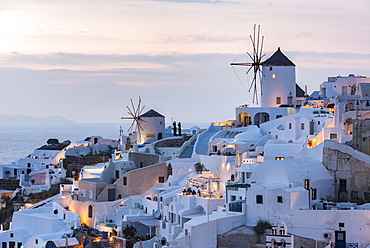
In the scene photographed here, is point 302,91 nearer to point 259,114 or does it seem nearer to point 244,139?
point 259,114

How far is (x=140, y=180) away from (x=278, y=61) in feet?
40.7

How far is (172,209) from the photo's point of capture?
1314 inches

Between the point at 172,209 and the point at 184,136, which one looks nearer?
the point at 172,209

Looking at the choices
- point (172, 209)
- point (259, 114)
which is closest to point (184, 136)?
point (259, 114)

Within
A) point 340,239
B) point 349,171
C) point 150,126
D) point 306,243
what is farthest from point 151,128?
point 340,239

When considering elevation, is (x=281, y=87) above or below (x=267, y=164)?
above

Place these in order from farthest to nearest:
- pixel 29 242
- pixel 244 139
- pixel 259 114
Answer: pixel 259 114
pixel 244 139
pixel 29 242

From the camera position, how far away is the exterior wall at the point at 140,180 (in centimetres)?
3988

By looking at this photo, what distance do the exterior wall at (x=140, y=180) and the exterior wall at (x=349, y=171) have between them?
11.4 metres

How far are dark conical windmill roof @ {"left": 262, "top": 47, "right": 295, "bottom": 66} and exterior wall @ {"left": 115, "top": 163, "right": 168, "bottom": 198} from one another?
35.5 feet

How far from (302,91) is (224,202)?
20.1m

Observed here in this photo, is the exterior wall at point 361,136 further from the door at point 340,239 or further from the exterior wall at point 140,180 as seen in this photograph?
the exterior wall at point 140,180

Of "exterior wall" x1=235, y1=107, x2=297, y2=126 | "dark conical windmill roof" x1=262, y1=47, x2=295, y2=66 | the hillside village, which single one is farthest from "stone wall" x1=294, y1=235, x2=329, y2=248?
"dark conical windmill roof" x1=262, y1=47, x2=295, y2=66

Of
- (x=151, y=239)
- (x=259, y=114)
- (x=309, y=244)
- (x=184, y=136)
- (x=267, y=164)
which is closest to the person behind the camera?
(x=309, y=244)
